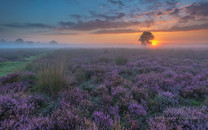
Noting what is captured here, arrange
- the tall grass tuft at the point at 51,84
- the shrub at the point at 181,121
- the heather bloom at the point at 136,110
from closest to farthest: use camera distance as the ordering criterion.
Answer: the shrub at the point at 181,121
the heather bloom at the point at 136,110
the tall grass tuft at the point at 51,84

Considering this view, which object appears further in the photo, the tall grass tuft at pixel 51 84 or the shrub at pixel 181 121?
the tall grass tuft at pixel 51 84

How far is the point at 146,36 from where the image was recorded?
55625 mm

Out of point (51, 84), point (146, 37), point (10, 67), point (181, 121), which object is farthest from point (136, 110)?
point (146, 37)

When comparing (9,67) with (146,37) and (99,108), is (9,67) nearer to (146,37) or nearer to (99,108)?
(99,108)

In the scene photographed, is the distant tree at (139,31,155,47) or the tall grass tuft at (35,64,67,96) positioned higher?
the distant tree at (139,31,155,47)

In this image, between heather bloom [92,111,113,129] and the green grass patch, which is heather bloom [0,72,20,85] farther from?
heather bloom [92,111,113,129]

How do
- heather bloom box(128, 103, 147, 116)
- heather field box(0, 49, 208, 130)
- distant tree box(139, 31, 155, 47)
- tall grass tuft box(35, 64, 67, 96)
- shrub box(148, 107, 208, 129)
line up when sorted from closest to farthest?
1. shrub box(148, 107, 208, 129)
2. heather field box(0, 49, 208, 130)
3. heather bloom box(128, 103, 147, 116)
4. tall grass tuft box(35, 64, 67, 96)
5. distant tree box(139, 31, 155, 47)

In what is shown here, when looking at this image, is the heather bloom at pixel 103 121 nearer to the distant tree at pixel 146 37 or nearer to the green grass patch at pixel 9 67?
the green grass patch at pixel 9 67

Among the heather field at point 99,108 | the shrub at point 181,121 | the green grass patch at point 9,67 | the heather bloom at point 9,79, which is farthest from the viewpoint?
the green grass patch at point 9,67

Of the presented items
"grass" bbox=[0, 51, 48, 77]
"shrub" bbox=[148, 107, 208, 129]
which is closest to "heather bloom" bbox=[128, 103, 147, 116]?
"shrub" bbox=[148, 107, 208, 129]

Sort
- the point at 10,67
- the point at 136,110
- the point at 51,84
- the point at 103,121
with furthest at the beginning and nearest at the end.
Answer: the point at 10,67 < the point at 51,84 < the point at 136,110 < the point at 103,121

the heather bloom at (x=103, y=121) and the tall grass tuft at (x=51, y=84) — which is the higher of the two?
the tall grass tuft at (x=51, y=84)

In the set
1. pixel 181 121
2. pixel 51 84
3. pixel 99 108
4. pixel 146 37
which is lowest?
pixel 99 108

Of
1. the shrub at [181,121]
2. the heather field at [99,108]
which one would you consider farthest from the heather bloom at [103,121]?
the shrub at [181,121]
